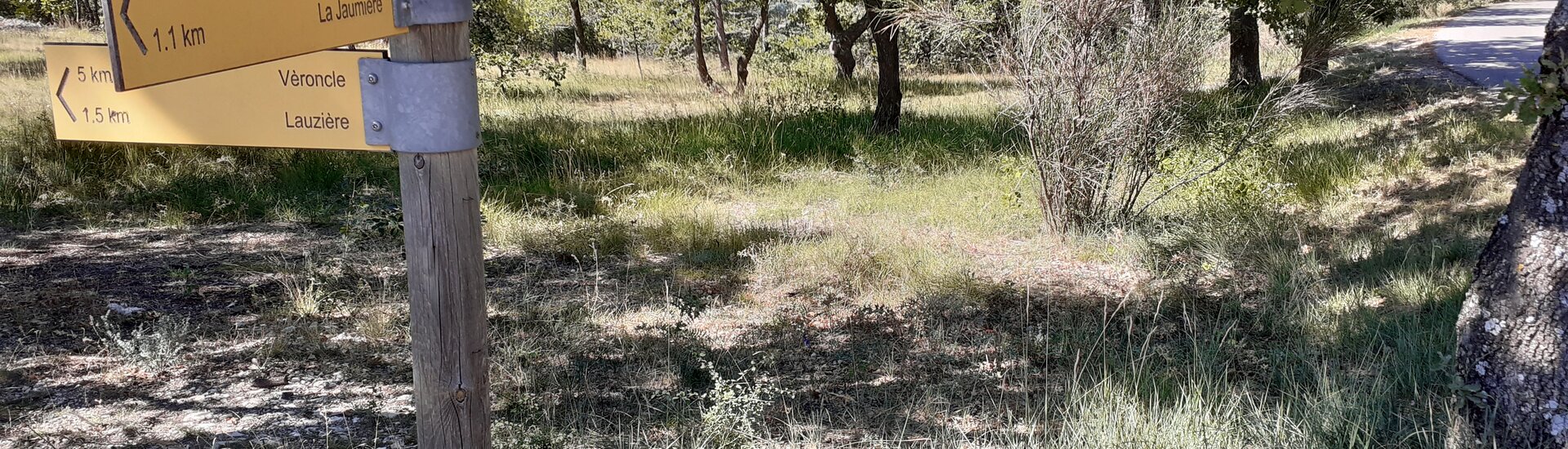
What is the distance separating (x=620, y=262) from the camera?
5.68m

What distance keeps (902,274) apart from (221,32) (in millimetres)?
3889

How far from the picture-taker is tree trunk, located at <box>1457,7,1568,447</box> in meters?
2.81

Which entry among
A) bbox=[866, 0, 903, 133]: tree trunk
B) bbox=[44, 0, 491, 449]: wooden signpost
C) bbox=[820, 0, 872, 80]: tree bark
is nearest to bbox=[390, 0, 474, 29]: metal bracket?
bbox=[44, 0, 491, 449]: wooden signpost

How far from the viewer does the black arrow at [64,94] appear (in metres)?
1.87

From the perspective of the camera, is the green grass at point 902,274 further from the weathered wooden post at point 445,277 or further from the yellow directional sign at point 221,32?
the yellow directional sign at point 221,32

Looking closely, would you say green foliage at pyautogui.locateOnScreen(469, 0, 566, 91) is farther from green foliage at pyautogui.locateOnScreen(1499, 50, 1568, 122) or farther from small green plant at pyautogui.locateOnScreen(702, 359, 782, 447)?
green foliage at pyautogui.locateOnScreen(1499, 50, 1568, 122)

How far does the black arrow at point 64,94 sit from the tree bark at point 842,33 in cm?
819

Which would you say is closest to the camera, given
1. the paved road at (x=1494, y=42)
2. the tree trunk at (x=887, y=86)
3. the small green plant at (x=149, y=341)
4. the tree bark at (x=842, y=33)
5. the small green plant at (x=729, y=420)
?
the small green plant at (x=729, y=420)

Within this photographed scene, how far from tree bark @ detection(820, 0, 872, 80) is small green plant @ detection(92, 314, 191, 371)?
6747 mm

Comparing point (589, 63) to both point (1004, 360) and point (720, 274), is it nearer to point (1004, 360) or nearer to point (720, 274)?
point (720, 274)

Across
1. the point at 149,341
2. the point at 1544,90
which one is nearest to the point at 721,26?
the point at 149,341

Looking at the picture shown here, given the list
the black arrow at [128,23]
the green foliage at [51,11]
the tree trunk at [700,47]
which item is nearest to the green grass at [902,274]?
the black arrow at [128,23]

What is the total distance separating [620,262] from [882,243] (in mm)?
1438

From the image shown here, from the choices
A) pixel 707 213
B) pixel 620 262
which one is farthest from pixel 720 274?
pixel 707 213
